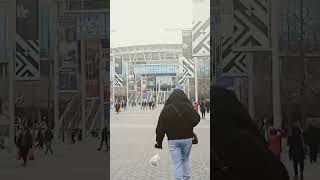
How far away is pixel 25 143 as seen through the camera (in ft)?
16.4

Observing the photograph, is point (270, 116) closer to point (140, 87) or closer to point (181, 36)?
point (181, 36)

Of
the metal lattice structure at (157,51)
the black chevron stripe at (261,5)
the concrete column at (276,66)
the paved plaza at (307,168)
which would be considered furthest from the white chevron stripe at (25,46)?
the paved plaza at (307,168)

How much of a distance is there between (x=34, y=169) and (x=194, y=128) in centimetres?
164

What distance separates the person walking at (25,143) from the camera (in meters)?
4.98

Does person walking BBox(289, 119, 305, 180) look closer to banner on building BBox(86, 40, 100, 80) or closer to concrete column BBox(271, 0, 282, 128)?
concrete column BBox(271, 0, 282, 128)

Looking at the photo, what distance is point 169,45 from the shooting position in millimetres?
7258

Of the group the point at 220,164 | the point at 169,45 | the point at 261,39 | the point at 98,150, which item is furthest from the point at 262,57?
the point at 169,45

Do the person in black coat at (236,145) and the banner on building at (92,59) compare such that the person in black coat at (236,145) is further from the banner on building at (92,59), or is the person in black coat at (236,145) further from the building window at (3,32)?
the building window at (3,32)

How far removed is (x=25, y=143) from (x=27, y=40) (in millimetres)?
956

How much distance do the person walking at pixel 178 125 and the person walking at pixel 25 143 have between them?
1196 mm

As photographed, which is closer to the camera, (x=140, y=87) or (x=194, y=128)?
(x=194, y=128)

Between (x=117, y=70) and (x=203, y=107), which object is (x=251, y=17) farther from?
(x=117, y=70)

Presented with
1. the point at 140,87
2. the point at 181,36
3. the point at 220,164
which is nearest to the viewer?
the point at 220,164

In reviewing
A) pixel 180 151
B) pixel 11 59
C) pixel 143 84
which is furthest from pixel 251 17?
pixel 143 84
